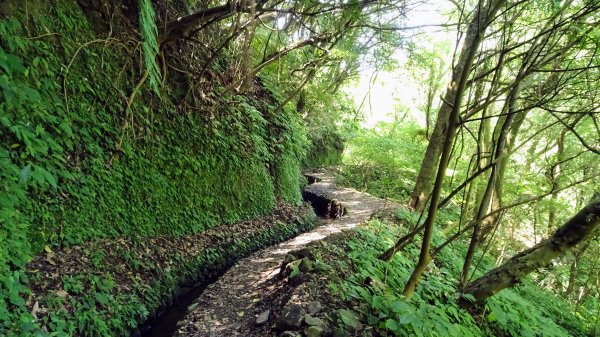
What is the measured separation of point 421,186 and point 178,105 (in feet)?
18.6

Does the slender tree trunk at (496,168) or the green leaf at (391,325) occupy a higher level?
the slender tree trunk at (496,168)

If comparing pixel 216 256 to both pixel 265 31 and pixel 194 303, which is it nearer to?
pixel 194 303

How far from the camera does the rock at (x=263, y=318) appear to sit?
3.89 m

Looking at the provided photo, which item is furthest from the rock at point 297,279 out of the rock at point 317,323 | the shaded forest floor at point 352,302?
the rock at point 317,323

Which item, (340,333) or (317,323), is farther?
(317,323)

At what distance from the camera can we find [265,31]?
8539 mm

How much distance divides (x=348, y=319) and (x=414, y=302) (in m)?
0.81

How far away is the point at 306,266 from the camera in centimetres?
441

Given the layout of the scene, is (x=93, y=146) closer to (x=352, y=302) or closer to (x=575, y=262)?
(x=352, y=302)

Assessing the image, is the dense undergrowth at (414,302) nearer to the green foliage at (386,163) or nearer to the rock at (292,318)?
the rock at (292,318)

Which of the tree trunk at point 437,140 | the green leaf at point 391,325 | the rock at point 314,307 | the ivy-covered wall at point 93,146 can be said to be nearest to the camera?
the green leaf at point 391,325

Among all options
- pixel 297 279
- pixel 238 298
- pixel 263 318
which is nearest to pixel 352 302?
pixel 297 279

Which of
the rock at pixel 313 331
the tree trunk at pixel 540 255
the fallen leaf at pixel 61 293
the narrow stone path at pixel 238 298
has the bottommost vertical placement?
the narrow stone path at pixel 238 298

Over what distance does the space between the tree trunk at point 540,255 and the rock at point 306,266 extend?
5.89 feet
